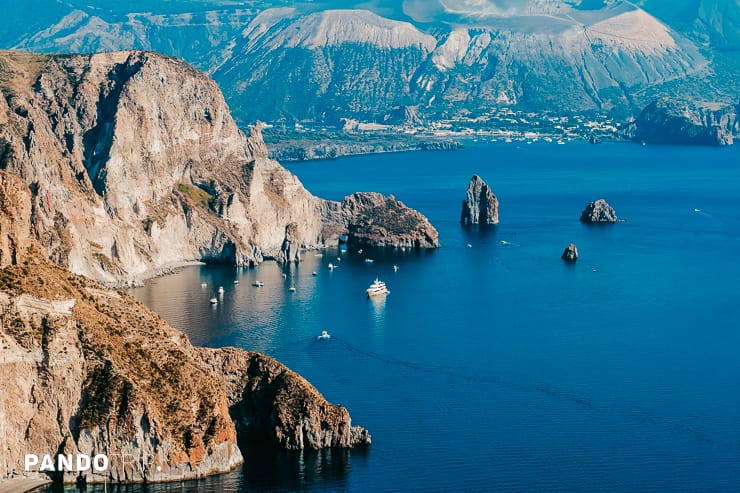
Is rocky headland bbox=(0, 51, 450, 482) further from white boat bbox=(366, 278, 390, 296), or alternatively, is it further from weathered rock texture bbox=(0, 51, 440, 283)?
white boat bbox=(366, 278, 390, 296)

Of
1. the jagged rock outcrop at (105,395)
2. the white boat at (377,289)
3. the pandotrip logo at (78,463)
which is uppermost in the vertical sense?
the jagged rock outcrop at (105,395)

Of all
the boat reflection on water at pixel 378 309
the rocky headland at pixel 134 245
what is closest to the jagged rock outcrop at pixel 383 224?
the rocky headland at pixel 134 245

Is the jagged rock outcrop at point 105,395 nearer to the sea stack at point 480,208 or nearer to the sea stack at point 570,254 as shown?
the sea stack at point 570,254

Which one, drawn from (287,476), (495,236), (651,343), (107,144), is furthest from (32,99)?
(287,476)

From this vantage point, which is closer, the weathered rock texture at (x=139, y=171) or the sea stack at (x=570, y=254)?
the weathered rock texture at (x=139, y=171)

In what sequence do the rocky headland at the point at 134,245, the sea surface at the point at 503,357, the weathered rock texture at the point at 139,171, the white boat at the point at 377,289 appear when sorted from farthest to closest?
1. the white boat at the point at 377,289
2. the weathered rock texture at the point at 139,171
3. the sea surface at the point at 503,357
4. the rocky headland at the point at 134,245

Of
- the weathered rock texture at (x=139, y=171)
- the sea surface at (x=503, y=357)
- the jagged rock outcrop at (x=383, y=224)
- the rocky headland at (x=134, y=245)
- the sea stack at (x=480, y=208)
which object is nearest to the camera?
the rocky headland at (x=134, y=245)
